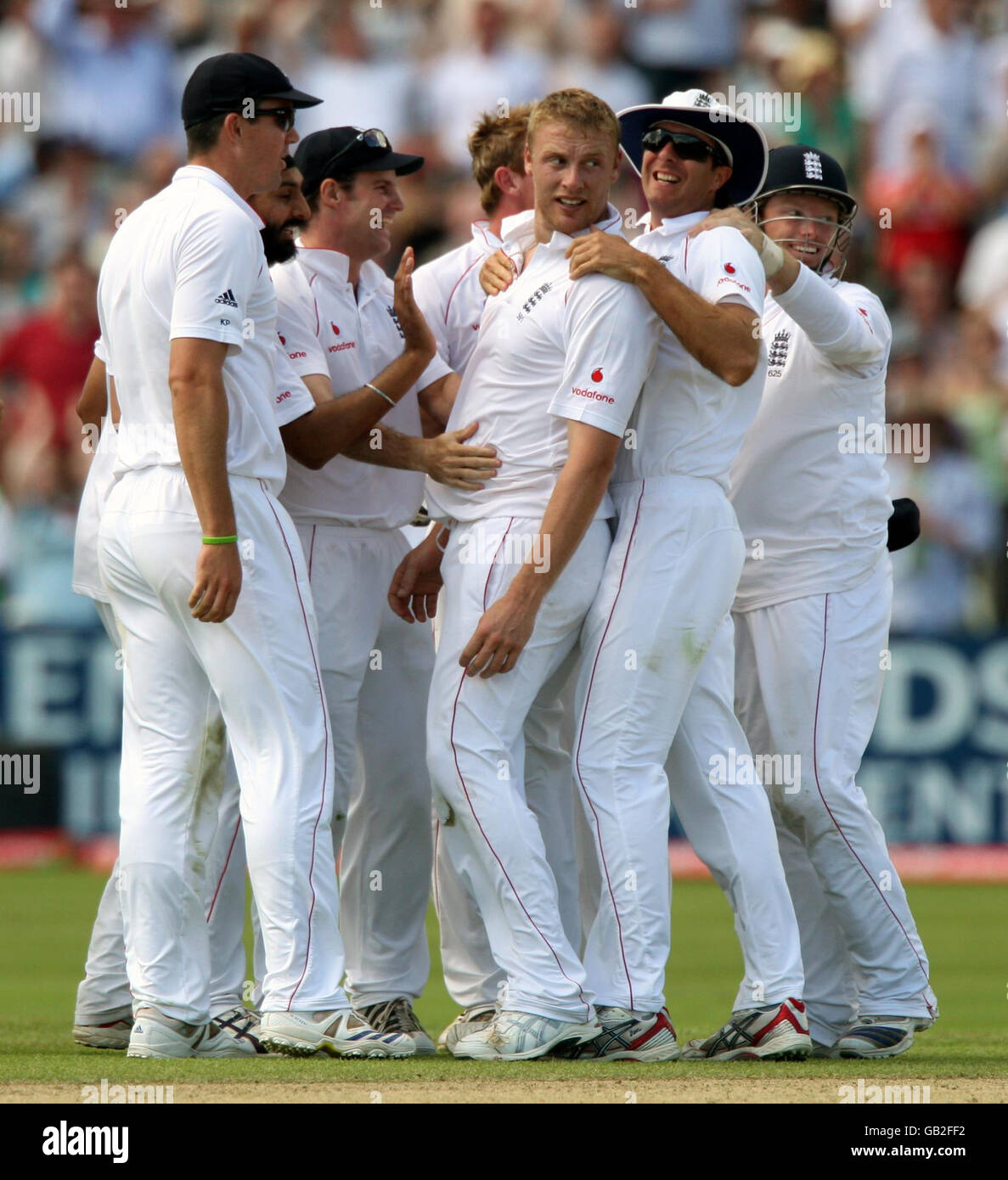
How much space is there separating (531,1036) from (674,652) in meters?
1.02

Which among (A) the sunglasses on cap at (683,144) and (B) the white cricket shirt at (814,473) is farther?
(B) the white cricket shirt at (814,473)

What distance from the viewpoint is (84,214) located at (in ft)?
41.7

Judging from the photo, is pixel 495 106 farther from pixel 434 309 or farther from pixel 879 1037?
pixel 879 1037

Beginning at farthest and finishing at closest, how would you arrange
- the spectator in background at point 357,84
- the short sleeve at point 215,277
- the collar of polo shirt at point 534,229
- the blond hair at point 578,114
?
the spectator in background at point 357,84
the collar of polo shirt at point 534,229
the blond hair at point 578,114
the short sleeve at point 215,277

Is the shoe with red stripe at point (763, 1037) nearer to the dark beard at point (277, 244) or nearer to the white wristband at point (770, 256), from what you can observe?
the white wristband at point (770, 256)

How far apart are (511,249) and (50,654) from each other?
19.1ft

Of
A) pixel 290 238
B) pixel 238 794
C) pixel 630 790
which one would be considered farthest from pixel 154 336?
pixel 630 790

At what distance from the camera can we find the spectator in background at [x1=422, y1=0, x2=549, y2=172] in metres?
13.0

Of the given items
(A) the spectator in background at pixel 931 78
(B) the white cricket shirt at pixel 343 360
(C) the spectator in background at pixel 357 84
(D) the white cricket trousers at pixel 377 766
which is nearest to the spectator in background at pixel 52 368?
(C) the spectator in background at pixel 357 84

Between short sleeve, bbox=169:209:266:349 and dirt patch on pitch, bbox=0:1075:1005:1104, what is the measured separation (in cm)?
171

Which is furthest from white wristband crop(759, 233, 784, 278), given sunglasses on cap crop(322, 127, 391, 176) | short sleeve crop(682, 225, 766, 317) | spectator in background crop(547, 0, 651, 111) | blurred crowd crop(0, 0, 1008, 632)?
spectator in background crop(547, 0, 651, 111)

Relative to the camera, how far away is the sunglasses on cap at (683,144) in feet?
15.6

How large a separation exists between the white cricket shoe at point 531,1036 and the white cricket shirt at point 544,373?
4.16 ft

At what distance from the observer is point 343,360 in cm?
511
